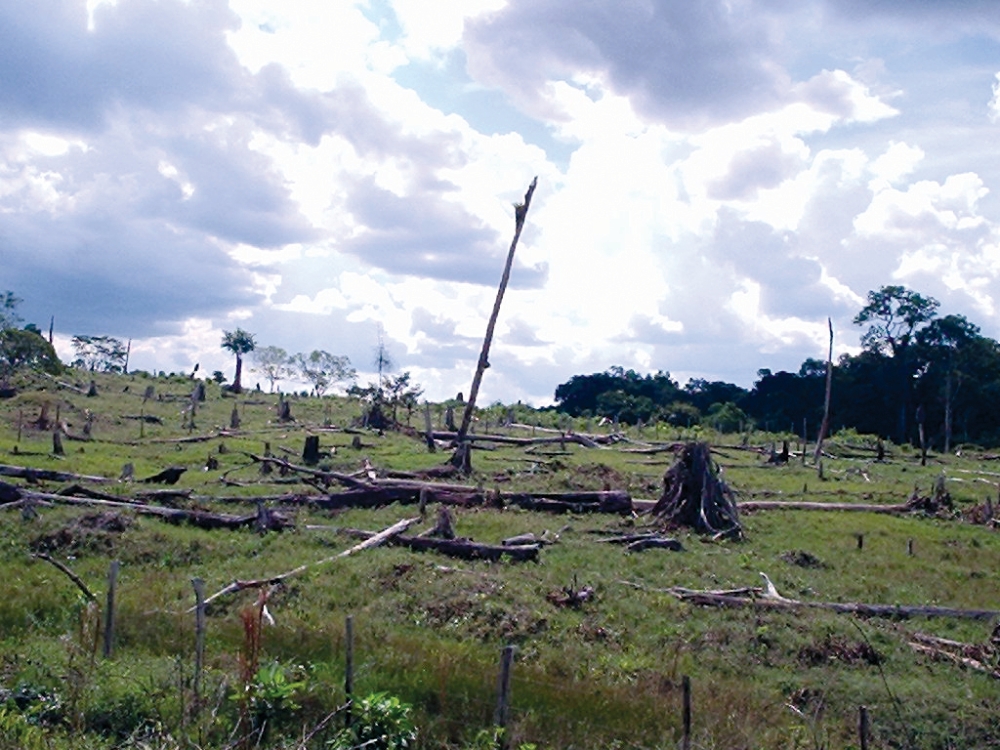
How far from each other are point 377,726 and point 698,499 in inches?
595

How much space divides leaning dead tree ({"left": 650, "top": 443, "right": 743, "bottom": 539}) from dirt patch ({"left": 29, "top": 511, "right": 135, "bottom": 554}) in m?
11.5

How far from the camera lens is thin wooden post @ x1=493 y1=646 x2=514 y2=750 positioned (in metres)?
9.20

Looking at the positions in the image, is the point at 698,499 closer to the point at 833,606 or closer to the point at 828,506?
the point at 828,506

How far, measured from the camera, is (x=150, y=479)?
2670 centimetres

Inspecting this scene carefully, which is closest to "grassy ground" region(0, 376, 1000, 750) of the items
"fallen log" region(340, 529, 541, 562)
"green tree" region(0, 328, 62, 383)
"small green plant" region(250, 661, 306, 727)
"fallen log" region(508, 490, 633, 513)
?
"small green plant" region(250, 661, 306, 727)

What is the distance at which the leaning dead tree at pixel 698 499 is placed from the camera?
2300 cm

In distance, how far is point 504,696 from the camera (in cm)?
929

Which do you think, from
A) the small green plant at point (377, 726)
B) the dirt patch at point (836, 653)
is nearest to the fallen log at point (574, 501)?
the dirt patch at point (836, 653)

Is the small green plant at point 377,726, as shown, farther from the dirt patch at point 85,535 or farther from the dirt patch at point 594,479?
the dirt patch at point 594,479

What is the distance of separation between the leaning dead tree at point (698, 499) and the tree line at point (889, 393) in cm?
3935

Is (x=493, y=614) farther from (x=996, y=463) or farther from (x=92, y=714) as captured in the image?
(x=996, y=463)

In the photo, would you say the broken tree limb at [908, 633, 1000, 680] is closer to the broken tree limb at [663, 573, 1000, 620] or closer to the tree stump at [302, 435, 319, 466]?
the broken tree limb at [663, 573, 1000, 620]

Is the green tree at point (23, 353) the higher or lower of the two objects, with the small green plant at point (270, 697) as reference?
higher

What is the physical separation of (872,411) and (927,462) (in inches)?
1044
